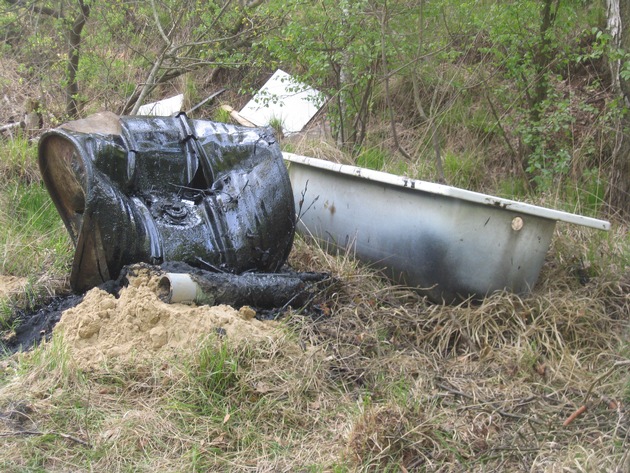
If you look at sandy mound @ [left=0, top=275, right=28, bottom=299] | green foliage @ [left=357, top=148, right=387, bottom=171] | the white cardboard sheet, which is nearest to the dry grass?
sandy mound @ [left=0, top=275, right=28, bottom=299]

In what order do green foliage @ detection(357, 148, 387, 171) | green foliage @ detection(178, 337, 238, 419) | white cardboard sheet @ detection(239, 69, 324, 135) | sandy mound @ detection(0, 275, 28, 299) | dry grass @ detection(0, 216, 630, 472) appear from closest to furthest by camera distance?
dry grass @ detection(0, 216, 630, 472) < green foliage @ detection(178, 337, 238, 419) < sandy mound @ detection(0, 275, 28, 299) < green foliage @ detection(357, 148, 387, 171) < white cardboard sheet @ detection(239, 69, 324, 135)

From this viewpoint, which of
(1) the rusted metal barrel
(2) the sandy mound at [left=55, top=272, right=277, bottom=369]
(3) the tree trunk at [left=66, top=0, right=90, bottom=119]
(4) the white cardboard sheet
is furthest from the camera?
(4) the white cardboard sheet

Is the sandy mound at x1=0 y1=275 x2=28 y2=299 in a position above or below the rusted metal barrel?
below

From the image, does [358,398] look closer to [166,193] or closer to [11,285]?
[166,193]

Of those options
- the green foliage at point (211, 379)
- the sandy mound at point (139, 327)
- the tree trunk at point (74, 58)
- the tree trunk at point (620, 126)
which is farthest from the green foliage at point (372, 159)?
the green foliage at point (211, 379)

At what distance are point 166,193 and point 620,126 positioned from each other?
10.4ft

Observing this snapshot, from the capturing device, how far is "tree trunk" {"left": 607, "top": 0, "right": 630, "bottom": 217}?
4.80m

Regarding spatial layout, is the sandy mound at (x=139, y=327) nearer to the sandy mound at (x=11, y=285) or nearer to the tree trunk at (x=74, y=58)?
the sandy mound at (x=11, y=285)

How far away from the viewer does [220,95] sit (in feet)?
28.4

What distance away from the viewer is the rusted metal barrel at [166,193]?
351 cm

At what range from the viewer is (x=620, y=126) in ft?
16.7

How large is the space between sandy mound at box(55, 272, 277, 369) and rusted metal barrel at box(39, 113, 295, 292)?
0.30 m

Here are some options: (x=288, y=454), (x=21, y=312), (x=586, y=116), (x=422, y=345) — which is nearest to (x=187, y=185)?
(x=21, y=312)

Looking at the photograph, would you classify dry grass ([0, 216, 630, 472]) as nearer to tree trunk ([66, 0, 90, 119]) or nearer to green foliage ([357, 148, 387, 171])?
green foliage ([357, 148, 387, 171])
